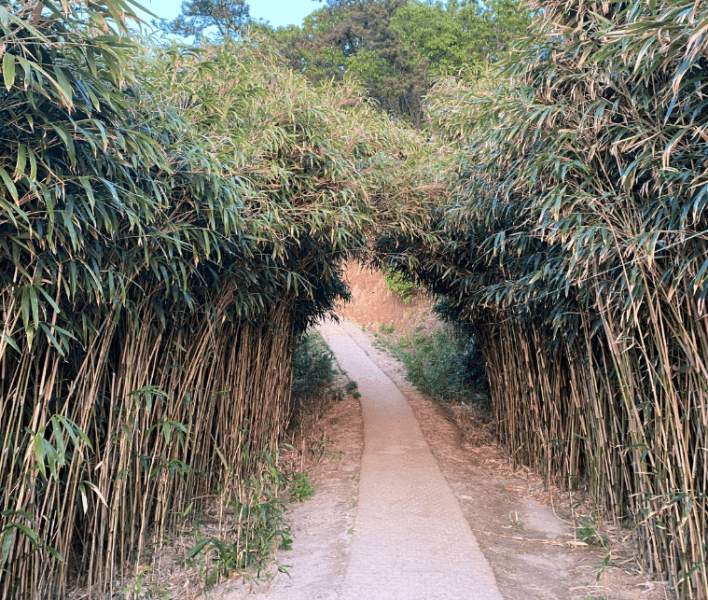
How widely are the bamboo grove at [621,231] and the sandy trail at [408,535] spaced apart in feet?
3.02

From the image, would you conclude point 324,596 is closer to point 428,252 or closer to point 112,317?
point 112,317

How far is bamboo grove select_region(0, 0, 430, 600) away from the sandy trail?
1.00m

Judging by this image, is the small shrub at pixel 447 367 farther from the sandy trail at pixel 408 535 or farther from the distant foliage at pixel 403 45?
the distant foliage at pixel 403 45

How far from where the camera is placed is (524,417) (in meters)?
4.52

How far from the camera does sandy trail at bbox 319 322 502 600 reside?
2.42 meters

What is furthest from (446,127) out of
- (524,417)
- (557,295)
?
(524,417)

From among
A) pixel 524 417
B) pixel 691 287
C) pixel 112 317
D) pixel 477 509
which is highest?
pixel 691 287

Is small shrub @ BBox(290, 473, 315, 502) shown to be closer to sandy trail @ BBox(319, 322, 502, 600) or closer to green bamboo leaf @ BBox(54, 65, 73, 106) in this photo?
Answer: sandy trail @ BBox(319, 322, 502, 600)

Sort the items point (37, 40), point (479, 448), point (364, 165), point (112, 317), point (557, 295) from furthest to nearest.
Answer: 1. point (479, 448)
2. point (364, 165)
3. point (557, 295)
4. point (112, 317)
5. point (37, 40)

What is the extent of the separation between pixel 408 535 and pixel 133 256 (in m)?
2.14

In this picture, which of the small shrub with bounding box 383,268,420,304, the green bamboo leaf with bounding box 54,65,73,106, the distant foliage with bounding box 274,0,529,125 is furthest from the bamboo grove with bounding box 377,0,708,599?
the distant foliage with bounding box 274,0,529,125

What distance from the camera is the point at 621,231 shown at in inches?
94.3

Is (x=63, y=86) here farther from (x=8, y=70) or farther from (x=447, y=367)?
(x=447, y=367)

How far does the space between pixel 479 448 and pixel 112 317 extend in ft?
13.2
